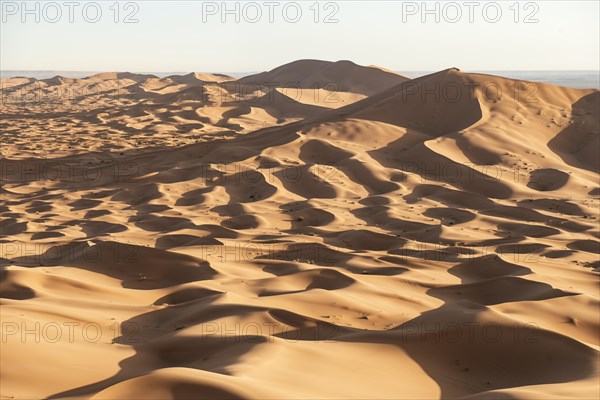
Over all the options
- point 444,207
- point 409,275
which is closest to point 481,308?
point 409,275

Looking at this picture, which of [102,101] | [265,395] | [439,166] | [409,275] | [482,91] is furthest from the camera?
[102,101]

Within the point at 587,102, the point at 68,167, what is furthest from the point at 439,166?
the point at 68,167

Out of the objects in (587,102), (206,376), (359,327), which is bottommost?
(359,327)

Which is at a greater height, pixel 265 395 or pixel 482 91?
pixel 482 91

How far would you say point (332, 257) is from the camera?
7.83 meters

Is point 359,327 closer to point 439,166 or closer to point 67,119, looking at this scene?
point 439,166

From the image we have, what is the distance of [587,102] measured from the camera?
1873cm

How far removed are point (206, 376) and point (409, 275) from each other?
13.3 feet

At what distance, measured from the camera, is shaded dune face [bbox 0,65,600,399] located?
4.11 meters

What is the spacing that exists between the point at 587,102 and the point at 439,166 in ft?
22.8

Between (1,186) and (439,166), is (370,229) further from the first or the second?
(1,186)

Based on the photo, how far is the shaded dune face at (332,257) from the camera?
162 inches

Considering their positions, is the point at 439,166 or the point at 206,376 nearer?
the point at 206,376

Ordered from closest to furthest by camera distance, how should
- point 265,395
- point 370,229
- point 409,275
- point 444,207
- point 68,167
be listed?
point 265,395 → point 409,275 → point 370,229 → point 444,207 → point 68,167
